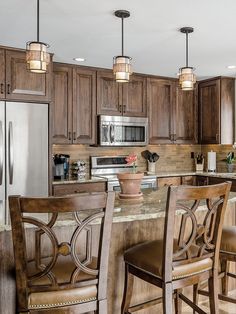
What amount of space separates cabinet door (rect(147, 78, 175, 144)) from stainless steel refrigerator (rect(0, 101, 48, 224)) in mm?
1898

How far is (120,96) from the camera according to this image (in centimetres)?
482

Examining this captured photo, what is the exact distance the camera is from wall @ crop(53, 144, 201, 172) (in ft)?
15.8

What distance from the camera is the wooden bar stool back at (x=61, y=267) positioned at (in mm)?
1392

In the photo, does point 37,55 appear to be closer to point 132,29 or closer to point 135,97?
point 132,29

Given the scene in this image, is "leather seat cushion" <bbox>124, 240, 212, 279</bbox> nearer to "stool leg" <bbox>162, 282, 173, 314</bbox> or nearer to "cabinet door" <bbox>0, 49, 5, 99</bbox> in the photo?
"stool leg" <bbox>162, 282, 173, 314</bbox>

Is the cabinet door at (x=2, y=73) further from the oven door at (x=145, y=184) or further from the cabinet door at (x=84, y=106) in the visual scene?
the oven door at (x=145, y=184)

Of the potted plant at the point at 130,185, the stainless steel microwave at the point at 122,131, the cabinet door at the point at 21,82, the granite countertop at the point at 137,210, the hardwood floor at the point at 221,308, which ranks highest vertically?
the cabinet door at the point at 21,82

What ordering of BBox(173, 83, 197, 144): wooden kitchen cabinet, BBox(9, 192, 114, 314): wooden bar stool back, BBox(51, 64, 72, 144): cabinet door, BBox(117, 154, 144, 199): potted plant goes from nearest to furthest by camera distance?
BBox(9, 192, 114, 314): wooden bar stool back → BBox(117, 154, 144, 199): potted plant → BBox(51, 64, 72, 144): cabinet door → BBox(173, 83, 197, 144): wooden kitchen cabinet

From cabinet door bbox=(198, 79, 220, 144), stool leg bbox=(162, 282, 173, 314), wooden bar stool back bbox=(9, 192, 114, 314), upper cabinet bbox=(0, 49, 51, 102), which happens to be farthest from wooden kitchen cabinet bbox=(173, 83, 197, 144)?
wooden bar stool back bbox=(9, 192, 114, 314)

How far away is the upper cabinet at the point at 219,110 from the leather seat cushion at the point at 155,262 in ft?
11.5

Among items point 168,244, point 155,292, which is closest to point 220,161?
point 155,292

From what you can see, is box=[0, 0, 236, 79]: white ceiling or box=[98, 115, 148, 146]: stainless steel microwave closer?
box=[0, 0, 236, 79]: white ceiling

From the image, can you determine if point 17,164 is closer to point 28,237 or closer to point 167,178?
point 28,237

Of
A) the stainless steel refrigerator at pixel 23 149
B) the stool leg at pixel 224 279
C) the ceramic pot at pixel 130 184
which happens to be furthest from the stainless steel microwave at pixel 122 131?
the stool leg at pixel 224 279
